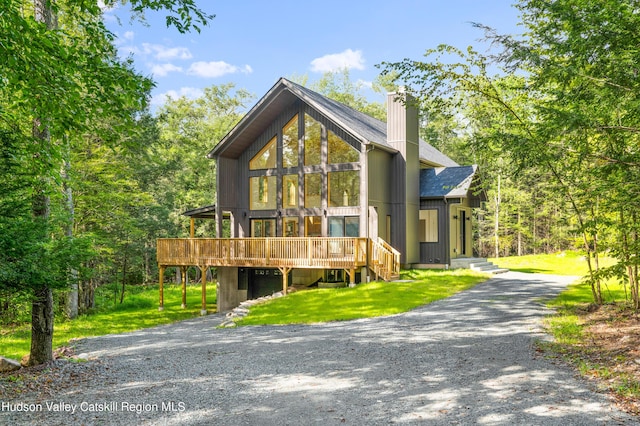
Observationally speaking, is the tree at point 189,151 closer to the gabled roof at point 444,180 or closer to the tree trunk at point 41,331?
the gabled roof at point 444,180

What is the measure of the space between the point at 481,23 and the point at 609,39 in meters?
2.51

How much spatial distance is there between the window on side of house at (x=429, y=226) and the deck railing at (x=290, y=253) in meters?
3.46

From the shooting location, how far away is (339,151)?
19.2m

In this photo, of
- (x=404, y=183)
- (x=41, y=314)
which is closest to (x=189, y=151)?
(x=404, y=183)

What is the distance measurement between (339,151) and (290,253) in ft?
15.8

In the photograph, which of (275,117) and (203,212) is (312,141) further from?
(203,212)

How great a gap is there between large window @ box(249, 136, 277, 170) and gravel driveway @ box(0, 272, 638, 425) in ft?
36.9

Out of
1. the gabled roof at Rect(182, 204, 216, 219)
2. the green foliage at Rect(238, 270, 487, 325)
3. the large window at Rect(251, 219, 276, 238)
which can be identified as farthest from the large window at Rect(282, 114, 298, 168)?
the green foliage at Rect(238, 270, 487, 325)

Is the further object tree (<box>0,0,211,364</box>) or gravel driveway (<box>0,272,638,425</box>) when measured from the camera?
tree (<box>0,0,211,364</box>)

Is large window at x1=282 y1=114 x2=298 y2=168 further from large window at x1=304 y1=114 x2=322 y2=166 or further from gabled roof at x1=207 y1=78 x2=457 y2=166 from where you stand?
gabled roof at x1=207 y1=78 x2=457 y2=166

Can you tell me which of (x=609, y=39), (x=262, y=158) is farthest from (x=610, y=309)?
(x=262, y=158)

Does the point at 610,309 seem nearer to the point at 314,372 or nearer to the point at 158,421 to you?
the point at 314,372

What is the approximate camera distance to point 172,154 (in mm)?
31562

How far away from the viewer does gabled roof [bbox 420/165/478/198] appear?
66.4 ft
